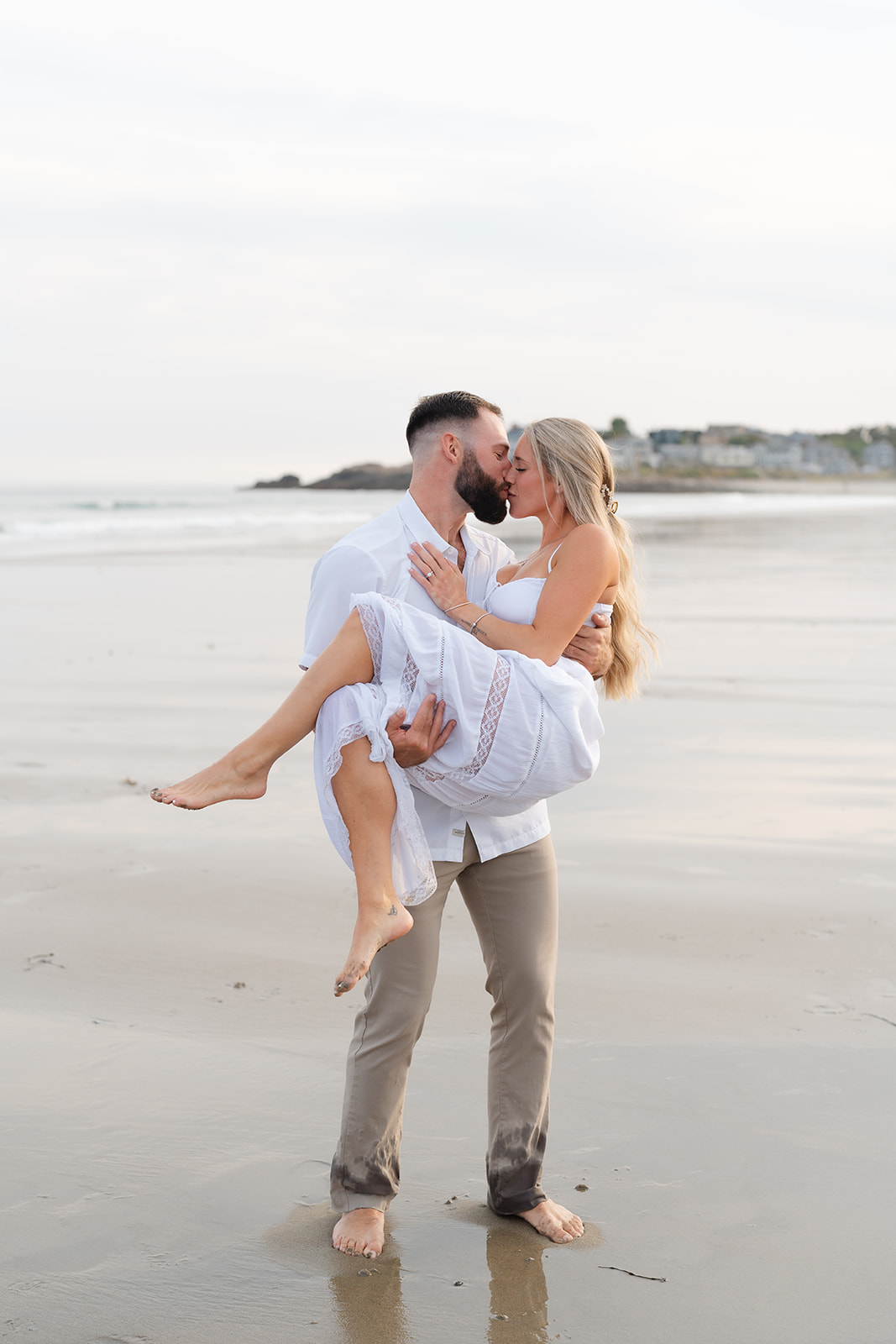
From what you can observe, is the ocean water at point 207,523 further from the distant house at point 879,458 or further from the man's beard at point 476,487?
the distant house at point 879,458

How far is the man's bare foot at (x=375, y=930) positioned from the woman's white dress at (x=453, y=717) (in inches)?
2.3

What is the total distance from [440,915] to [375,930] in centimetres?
20

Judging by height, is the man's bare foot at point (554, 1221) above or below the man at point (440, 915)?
below

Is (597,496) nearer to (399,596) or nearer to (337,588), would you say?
(399,596)

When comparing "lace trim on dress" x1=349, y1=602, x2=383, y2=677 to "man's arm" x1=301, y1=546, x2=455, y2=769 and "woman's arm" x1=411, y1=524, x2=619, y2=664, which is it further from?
"woman's arm" x1=411, y1=524, x2=619, y2=664

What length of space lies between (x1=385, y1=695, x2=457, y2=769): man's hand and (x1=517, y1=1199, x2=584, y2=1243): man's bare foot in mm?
1181

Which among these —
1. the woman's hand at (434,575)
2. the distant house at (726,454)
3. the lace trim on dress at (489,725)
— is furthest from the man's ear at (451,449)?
the distant house at (726,454)

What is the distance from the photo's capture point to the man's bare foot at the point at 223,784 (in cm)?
322

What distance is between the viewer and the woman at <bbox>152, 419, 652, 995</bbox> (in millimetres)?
2996

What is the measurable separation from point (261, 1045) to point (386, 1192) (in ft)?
3.38

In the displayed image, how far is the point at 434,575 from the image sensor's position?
10.7 ft

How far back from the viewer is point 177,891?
539 cm

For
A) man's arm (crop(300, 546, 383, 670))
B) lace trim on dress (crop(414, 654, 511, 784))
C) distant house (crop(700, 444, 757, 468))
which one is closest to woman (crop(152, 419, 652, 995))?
lace trim on dress (crop(414, 654, 511, 784))

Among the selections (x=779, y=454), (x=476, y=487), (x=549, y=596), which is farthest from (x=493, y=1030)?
(x=779, y=454)
